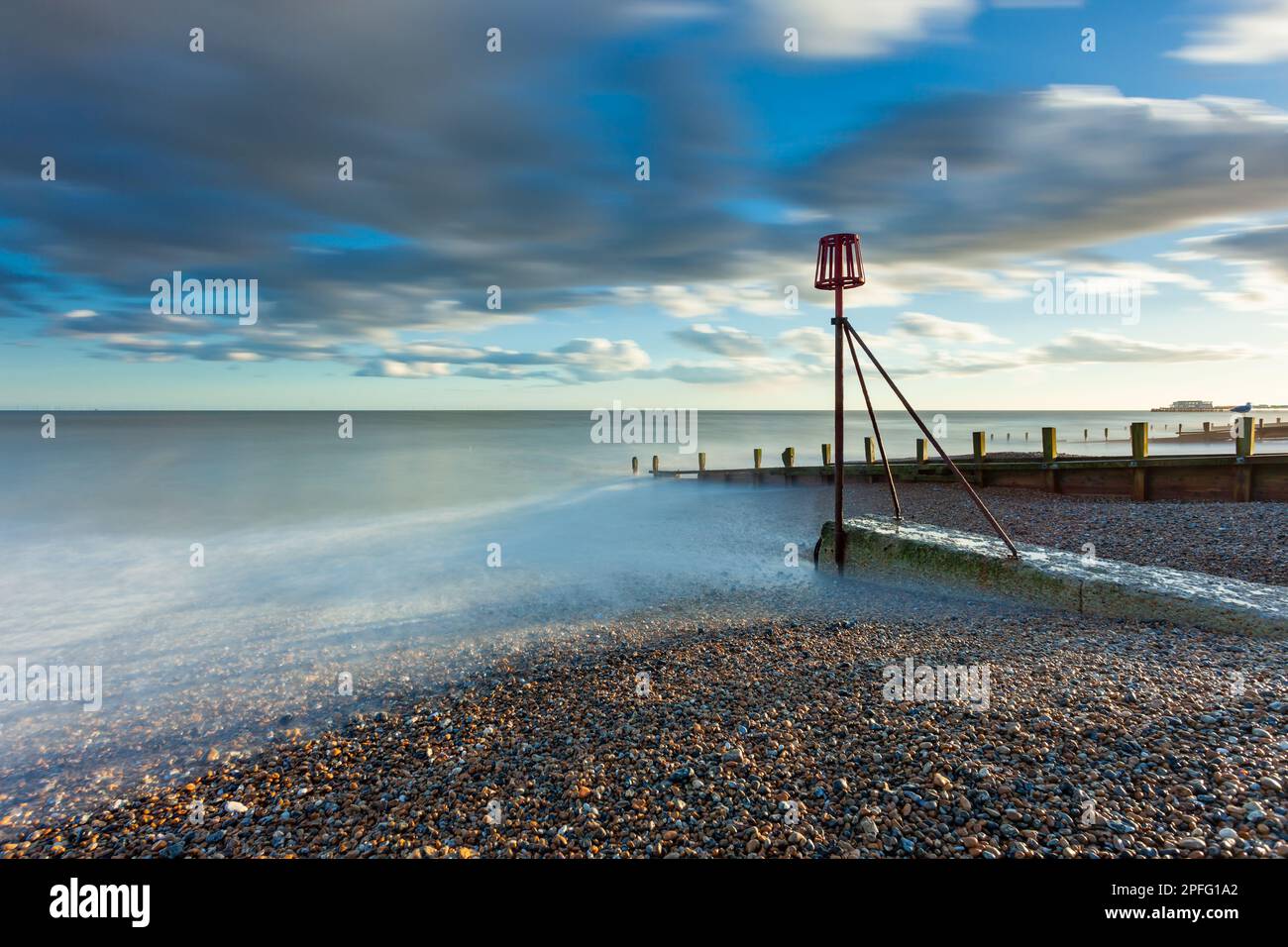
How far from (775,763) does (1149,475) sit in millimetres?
18925

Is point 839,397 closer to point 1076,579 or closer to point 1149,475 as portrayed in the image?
point 1076,579

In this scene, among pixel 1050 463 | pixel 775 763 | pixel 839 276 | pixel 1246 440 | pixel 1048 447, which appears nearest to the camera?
pixel 775 763

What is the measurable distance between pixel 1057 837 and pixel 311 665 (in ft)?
29.2

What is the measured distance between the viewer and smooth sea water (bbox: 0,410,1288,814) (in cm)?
810

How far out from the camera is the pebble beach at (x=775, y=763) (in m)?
3.91

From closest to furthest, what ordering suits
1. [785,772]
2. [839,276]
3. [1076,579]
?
1. [785,772]
2. [1076,579]
3. [839,276]

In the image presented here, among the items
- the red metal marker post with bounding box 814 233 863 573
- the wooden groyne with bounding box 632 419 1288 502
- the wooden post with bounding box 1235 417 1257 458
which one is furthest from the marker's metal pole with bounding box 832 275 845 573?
the wooden post with bounding box 1235 417 1257 458

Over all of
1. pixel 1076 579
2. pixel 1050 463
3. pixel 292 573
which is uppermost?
pixel 1050 463

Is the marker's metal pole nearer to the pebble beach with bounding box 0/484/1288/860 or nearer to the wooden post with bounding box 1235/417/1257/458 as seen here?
the pebble beach with bounding box 0/484/1288/860

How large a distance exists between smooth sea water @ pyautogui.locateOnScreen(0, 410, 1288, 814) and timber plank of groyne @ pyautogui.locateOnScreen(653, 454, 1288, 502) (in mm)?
5430

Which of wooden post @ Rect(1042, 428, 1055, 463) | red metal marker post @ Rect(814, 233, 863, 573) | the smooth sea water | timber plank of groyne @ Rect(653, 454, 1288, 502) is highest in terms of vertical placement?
red metal marker post @ Rect(814, 233, 863, 573)

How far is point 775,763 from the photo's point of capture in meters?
4.77

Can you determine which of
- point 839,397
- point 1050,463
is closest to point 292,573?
point 839,397
